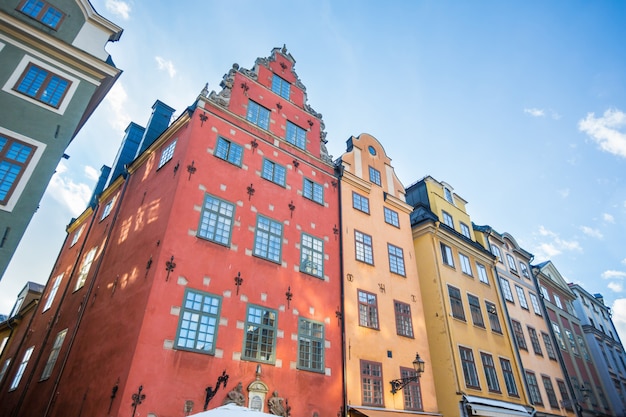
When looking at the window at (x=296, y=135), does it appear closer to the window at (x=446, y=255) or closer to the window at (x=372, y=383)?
the window at (x=372, y=383)

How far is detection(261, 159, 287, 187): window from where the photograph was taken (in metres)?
16.6

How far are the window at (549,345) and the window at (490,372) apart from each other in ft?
27.3

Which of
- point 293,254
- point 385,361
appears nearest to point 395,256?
point 385,361

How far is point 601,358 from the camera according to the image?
33.6 metres

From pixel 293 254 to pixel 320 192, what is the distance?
13.3 ft

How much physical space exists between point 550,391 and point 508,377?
496cm

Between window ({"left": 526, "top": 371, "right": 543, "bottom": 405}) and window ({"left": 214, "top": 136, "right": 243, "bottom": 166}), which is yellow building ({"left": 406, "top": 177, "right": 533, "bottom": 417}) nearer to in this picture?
window ({"left": 526, "top": 371, "right": 543, "bottom": 405})

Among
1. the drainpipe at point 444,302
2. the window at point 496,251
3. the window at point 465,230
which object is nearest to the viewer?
the drainpipe at point 444,302

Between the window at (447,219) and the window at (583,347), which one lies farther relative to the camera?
the window at (583,347)

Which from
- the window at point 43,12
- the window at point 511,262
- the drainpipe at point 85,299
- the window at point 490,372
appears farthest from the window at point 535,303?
the window at point 43,12

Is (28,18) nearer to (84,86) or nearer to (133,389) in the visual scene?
(84,86)

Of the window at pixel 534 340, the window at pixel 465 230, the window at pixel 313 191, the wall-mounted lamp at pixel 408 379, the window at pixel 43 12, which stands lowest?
the wall-mounted lamp at pixel 408 379

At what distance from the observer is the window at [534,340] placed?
25.4 meters

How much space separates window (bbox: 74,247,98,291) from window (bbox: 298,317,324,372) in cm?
983
